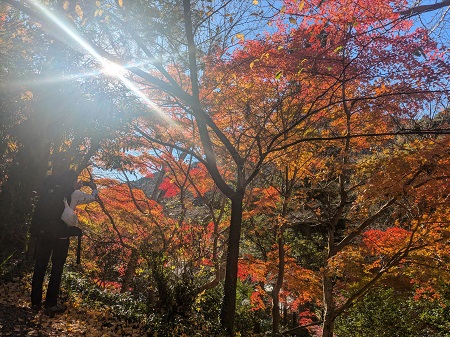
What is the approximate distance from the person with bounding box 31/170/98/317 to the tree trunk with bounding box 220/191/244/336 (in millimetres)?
2735

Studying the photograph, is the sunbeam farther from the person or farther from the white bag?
the white bag

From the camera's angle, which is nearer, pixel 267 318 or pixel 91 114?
pixel 91 114

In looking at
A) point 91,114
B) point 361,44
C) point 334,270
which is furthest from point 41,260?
point 334,270


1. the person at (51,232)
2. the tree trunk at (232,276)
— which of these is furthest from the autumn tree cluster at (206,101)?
the person at (51,232)

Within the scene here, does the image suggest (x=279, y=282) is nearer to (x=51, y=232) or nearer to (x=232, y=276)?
(x=232, y=276)

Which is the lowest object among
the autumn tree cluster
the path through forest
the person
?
the path through forest

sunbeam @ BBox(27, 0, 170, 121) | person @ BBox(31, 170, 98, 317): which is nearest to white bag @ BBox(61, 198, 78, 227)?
person @ BBox(31, 170, 98, 317)

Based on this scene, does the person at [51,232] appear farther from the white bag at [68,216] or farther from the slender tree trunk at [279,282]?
the slender tree trunk at [279,282]

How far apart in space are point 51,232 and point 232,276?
3136 mm

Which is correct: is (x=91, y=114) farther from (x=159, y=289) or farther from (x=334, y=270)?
(x=334, y=270)

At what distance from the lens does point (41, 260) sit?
403 cm

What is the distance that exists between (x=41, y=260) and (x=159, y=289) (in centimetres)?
169

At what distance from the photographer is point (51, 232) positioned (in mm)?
3941

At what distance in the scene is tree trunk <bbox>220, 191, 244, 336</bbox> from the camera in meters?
5.78
